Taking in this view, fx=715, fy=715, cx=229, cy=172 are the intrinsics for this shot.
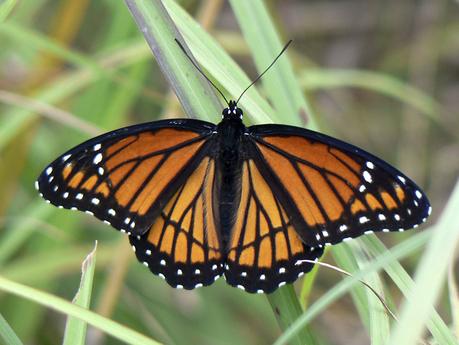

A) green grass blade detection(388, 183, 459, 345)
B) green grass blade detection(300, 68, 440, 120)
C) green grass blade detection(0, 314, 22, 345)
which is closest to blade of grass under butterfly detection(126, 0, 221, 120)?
green grass blade detection(0, 314, 22, 345)

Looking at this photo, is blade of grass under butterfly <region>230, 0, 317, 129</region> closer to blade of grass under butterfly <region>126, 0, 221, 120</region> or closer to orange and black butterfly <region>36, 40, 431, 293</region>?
orange and black butterfly <region>36, 40, 431, 293</region>

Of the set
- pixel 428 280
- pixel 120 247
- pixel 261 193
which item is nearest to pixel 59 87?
pixel 120 247

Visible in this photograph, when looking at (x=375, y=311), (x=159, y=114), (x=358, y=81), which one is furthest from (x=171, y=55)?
(x=159, y=114)

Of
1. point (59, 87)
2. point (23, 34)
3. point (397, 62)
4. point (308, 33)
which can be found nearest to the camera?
point (23, 34)

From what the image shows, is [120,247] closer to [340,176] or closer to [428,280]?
[340,176]

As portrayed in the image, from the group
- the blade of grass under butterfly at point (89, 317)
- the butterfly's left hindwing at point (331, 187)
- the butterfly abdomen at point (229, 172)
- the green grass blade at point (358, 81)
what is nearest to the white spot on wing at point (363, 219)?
the butterfly's left hindwing at point (331, 187)

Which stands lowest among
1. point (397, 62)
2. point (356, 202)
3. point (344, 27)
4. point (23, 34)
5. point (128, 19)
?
point (356, 202)

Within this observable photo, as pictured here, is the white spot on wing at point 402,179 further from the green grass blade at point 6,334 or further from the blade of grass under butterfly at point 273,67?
the green grass blade at point 6,334
